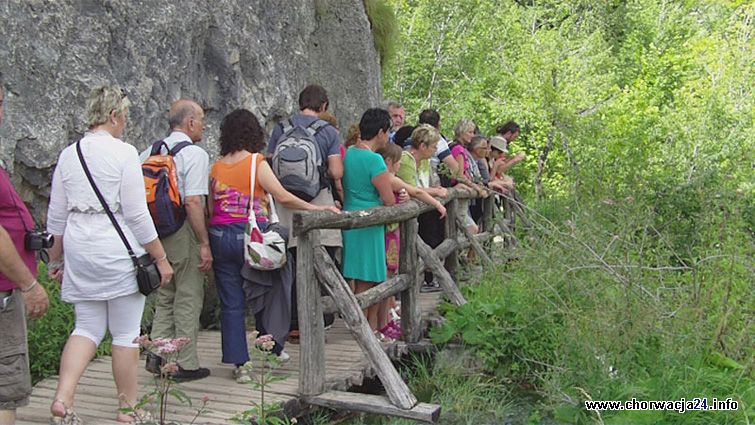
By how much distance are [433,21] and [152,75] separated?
17177 millimetres

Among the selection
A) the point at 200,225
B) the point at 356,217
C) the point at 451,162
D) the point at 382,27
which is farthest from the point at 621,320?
the point at 382,27

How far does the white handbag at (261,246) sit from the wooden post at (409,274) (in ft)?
6.37

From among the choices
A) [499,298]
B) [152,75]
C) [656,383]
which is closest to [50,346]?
[152,75]

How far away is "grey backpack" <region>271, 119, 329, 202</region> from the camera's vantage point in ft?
20.4

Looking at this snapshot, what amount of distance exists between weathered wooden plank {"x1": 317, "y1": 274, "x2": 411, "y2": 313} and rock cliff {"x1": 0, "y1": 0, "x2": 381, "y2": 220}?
2765 millimetres

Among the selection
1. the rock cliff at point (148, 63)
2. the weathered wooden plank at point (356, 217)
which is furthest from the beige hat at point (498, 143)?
the weathered wooden plank at point (356, 217)

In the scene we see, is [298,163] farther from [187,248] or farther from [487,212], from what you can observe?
[487,212]

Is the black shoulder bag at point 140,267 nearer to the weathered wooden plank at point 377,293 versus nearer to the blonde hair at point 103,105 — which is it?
the blonde hair at point 103,105

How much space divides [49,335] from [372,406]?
8.06 ft

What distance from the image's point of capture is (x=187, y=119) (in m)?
5.56

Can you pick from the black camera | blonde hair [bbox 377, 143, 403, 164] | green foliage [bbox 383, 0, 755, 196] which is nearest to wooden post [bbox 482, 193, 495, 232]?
blonde hair [bbox 377, 143, 403, 164]

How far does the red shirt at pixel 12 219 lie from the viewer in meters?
3.97

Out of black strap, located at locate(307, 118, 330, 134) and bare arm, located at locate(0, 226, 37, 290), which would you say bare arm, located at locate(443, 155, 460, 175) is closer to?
black strap, located at locate(307, 118, 330, 134)

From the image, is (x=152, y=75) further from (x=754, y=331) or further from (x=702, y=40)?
(x=702, y=40)
